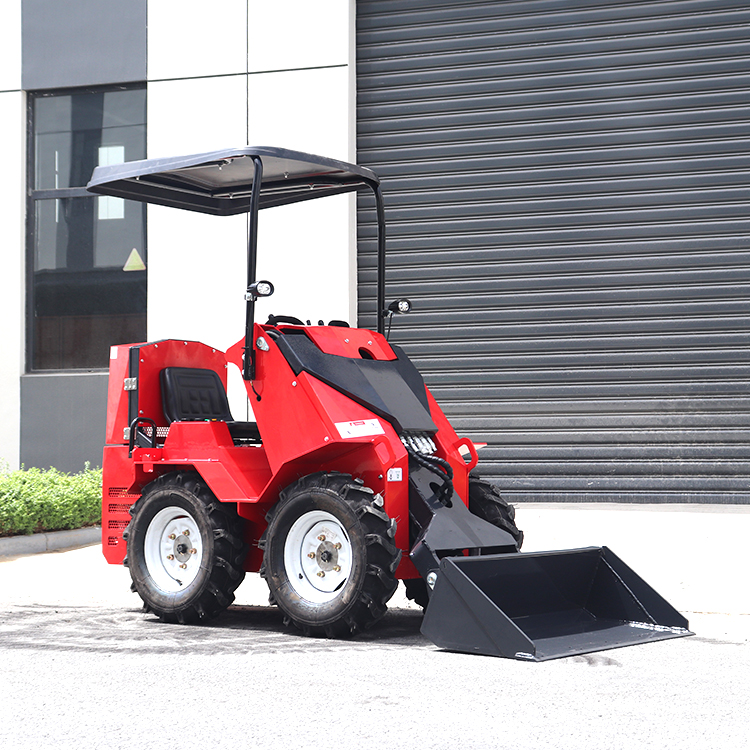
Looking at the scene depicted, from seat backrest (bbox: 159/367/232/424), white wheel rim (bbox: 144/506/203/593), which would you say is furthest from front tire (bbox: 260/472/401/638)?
seat backrest (bbox: 159/367/232/424)

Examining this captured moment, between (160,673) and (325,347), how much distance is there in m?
2.46

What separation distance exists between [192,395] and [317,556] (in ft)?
6.87

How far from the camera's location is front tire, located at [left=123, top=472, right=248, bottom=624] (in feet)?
22.1

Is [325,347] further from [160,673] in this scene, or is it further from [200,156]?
[160,673]

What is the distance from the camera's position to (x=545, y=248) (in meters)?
12.8

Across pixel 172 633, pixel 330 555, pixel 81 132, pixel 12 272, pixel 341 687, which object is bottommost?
pixel 172 633

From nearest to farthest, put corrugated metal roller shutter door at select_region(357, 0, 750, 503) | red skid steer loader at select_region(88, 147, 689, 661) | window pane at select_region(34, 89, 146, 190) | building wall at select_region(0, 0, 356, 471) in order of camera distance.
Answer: red skid steer loader at select_region(88, 147, 689, 661) < corrugated metal roller shutter door at select_region(357, 0, 750, 503) < building wall at select_region(0, 0, 356, 471) < window pane at select_region(34, 89, 146, 190)

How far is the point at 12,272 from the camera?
14320mm

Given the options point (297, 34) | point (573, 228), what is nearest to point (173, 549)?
point (573, 228)

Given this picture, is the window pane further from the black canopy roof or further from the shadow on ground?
the shadow on ground

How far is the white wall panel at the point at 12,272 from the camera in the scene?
14242mm

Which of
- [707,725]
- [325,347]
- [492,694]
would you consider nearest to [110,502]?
[325,347]

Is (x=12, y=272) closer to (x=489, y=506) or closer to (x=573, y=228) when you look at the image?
(x=573, y=228)

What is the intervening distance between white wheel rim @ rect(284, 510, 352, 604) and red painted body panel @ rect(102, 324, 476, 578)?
0.34m
